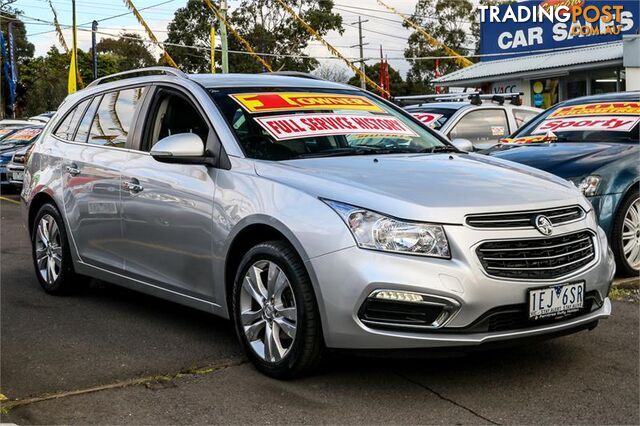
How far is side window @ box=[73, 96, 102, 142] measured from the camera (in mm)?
6566

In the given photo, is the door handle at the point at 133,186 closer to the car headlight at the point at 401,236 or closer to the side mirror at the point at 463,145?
the car headlight at the point at 401,236

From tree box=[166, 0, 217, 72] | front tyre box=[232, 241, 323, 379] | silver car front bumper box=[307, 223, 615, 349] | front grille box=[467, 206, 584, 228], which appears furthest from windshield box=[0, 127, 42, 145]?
tree box=[166, 0, 217, 72]

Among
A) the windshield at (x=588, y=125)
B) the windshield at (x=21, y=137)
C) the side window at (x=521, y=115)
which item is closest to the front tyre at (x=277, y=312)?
the windshield at (x=588, y=125)

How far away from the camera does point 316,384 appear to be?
4.44 metres

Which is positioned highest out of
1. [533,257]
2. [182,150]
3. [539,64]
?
[539,64]

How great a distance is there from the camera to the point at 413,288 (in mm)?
3973

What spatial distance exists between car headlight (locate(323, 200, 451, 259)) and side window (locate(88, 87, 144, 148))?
2470 mm

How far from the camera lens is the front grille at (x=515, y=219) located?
4.11 meters

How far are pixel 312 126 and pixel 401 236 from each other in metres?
1.34

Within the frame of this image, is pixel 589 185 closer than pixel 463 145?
No

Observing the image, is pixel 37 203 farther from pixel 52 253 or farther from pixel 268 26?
pixel 268 26

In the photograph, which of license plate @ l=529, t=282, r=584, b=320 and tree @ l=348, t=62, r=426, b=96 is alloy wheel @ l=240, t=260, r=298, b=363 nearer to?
license plate @ l=529, t=282, r=584, b=320

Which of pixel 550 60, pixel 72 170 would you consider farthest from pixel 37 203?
pixel 550 60

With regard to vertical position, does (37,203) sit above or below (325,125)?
below
